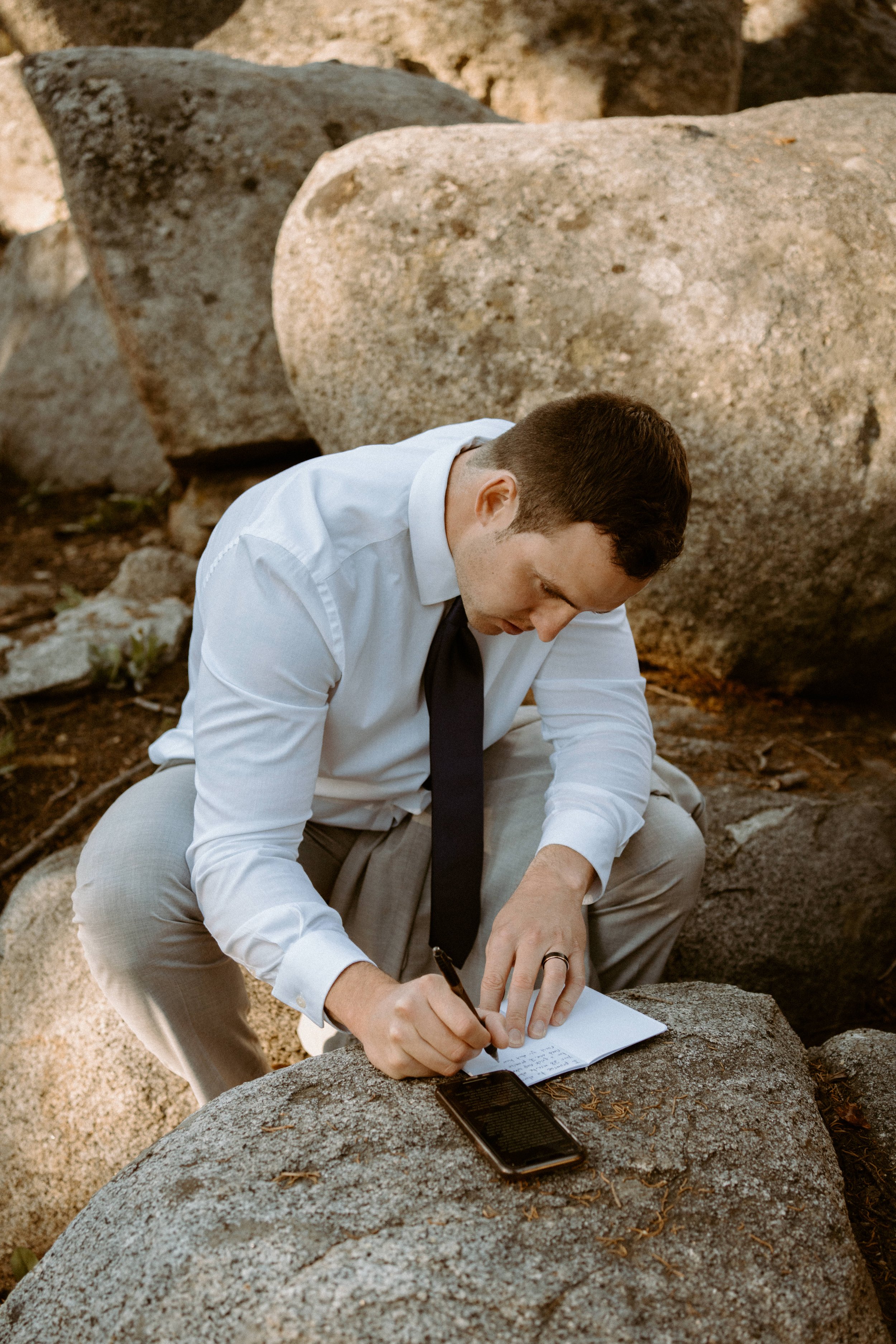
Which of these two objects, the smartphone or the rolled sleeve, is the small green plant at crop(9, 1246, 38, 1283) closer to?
the rolled sleeve

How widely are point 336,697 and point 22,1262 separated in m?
1.59

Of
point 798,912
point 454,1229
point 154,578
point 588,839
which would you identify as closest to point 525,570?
point 588,839

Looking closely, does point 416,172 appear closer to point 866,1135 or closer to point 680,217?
point 680,217

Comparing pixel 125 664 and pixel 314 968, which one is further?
pixel 125 664

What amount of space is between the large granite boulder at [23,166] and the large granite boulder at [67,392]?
883 millimetres

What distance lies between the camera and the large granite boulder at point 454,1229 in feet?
4.09

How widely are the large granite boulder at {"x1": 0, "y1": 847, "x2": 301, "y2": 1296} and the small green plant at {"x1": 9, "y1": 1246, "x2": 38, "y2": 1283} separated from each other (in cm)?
3

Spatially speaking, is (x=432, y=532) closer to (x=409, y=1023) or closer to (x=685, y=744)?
(x=409, y=1023)

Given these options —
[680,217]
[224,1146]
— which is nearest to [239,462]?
[680,217]

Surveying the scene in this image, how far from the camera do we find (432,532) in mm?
2092

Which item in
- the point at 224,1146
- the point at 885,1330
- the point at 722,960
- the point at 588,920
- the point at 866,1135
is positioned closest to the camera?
the point at 885,1330

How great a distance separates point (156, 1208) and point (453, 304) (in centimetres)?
273

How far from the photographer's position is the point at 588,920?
7.59 ft

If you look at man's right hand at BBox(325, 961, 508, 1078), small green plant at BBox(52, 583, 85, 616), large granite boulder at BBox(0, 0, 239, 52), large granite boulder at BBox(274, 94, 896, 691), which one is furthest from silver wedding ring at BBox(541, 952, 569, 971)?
large granite boulder at BBox(0, 0, 239, 52)
